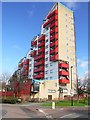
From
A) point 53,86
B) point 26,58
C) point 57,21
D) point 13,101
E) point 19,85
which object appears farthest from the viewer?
point 26,58

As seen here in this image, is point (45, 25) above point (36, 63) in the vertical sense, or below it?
above

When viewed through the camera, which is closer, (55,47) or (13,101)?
(13,101)

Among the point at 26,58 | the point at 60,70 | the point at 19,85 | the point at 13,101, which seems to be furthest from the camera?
the point at 26,58

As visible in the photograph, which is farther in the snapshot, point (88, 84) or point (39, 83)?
point (88, 84)

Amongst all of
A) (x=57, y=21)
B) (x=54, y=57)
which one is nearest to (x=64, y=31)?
(x=57, y=21)

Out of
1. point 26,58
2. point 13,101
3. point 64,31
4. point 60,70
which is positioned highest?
point 64,31

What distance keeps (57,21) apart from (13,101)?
4513 cm

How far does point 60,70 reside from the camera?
262 ft

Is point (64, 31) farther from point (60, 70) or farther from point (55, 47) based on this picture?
point (60, 70)

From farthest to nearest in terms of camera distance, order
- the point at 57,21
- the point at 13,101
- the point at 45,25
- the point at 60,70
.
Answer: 1. the point at 45,25
2. the point at 57,21
3. the point at 60,70
4. the point at 13,101

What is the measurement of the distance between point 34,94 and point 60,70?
18046 millimetres

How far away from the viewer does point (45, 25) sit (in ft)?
300

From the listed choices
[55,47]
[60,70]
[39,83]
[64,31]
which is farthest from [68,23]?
[39,83]

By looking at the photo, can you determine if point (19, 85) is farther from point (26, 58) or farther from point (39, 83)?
point (26, 58)
